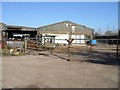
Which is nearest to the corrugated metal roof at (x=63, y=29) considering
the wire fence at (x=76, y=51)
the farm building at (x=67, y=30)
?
the farm building at (x=67, y=30)

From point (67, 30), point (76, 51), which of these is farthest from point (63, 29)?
point (76, 51)

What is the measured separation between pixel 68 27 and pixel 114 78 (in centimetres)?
4601

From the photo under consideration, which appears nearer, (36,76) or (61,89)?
(61,89)

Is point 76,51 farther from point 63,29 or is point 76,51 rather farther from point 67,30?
point 63,29

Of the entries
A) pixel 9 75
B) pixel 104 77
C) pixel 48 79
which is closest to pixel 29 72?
pixel 9 75

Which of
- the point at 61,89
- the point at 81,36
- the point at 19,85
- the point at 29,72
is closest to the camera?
the point at 61,89

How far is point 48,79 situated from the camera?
955 centimetres

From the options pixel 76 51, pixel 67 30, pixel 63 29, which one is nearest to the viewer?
pixel 76 51

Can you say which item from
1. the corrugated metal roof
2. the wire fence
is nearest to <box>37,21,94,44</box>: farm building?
the corrugated metal roof

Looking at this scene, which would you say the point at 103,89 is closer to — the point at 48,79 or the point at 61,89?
the point at 61,89

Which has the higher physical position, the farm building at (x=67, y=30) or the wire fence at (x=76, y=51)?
the farm building at (x=67, y=30)

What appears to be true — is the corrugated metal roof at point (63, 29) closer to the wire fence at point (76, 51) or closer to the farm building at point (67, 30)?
the farm building at point (67, 30)

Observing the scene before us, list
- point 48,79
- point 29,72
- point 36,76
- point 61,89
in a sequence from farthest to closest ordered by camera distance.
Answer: point 29,72, point 36,76, point 48,79, point 61,89

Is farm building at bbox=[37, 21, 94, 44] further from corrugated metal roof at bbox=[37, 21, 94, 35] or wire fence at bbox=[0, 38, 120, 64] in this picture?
Answer: wire fence at bbox=[0, 38, 120, 64]
